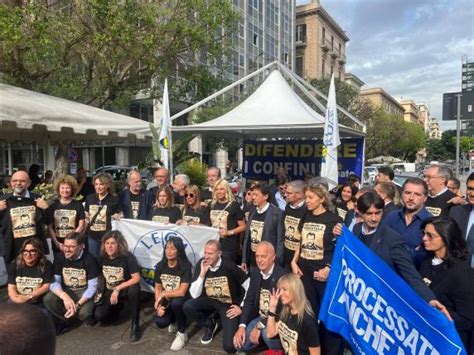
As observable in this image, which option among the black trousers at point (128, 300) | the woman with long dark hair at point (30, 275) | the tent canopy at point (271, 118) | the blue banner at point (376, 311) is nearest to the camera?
the blue banner at point (376, 311)

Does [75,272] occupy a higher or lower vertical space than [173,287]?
higher

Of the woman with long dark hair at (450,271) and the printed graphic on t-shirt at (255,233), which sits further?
the printed graphic on t-shirt at (255,233)

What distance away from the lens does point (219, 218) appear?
468 cm

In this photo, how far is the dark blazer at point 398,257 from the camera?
254cm

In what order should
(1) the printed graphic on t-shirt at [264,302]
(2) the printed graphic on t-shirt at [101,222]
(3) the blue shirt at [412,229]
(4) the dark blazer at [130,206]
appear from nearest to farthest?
1. (3) the blue shirt at [412,229]
2. (1) the printed graphic on t-shirt at [264,302]
3. (2) the printed graphic on t-shirt at [101,222]
4. (4) the dark blazer at [130,206]

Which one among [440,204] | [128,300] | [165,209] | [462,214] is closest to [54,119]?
[165,209]

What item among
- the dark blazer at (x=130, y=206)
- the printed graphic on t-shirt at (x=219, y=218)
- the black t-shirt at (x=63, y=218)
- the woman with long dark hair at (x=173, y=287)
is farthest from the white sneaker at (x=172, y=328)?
the black t-shirt at (x=63, y=218)

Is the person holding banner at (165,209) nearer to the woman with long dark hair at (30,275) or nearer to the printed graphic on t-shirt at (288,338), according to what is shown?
the woman with long dark hair at (30,275)

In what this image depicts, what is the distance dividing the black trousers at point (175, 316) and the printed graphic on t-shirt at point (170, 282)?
0.14 metres

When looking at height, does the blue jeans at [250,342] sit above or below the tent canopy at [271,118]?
below

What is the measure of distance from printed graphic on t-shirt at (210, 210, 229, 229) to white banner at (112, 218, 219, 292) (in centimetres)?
15

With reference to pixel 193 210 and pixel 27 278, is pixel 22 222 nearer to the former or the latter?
pixel 27 278

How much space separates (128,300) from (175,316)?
0.63 m

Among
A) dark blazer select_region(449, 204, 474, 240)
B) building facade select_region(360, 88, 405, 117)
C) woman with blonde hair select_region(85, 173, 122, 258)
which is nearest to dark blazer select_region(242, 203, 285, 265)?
dark blazer select_region(449, 204, 474, 240)
